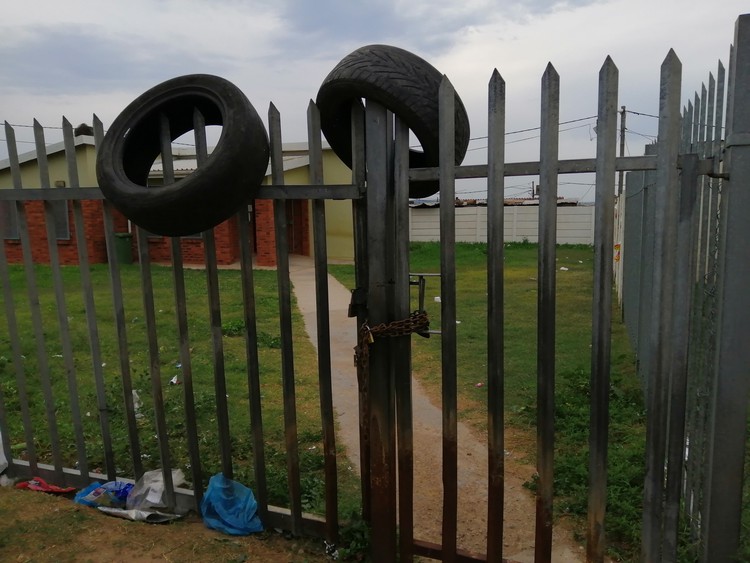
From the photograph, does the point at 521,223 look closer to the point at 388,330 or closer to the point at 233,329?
the point at 233,329

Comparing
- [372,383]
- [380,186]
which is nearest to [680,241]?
[380,186]

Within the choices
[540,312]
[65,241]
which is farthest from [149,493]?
[65,241]

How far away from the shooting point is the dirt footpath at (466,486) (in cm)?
314

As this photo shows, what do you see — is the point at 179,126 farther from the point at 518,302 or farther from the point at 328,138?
the point at 518,302

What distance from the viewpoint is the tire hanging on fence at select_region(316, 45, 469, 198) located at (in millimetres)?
2420

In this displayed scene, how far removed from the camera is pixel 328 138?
9.50 ft

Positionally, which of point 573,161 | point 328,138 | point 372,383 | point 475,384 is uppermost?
point 328,138

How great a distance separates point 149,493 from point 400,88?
2700 mm

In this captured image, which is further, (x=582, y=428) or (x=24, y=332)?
(x=24, y=332)

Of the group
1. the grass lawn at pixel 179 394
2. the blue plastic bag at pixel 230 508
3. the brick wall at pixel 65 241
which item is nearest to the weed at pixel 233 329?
the grass lawn at pixel 179 394

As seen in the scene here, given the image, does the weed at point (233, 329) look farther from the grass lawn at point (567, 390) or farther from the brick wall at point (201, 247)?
the brick wall at point (201, 247)

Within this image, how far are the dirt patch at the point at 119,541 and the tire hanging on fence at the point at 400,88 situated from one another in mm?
2050

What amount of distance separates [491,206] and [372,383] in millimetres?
1017

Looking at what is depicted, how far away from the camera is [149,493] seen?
11.1ft
